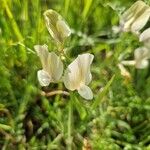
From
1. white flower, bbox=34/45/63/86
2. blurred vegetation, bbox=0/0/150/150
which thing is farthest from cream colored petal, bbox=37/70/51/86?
blurred vegetation, bbox=0/0/150/150

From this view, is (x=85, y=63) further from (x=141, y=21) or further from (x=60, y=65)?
(x=141, y=21)

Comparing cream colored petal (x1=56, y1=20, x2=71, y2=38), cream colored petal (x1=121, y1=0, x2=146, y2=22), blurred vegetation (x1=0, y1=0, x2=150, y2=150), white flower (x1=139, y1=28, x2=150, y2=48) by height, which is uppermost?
cream colored petal (x1=121, y1=0, x2=146, y2=22)

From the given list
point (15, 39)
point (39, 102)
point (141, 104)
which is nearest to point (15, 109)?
point (39, 102)

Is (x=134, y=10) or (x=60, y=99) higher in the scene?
(x=134, y=10)

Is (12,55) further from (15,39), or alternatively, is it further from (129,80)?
(129,80)

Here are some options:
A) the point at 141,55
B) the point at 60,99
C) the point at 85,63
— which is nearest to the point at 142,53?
the point at 141,55

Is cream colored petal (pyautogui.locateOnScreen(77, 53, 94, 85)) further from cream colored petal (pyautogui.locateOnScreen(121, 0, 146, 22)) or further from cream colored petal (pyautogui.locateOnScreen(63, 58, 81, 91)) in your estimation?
cream colored petal (pyautogui.locateOnScreen(121, 0, 146, 22))
